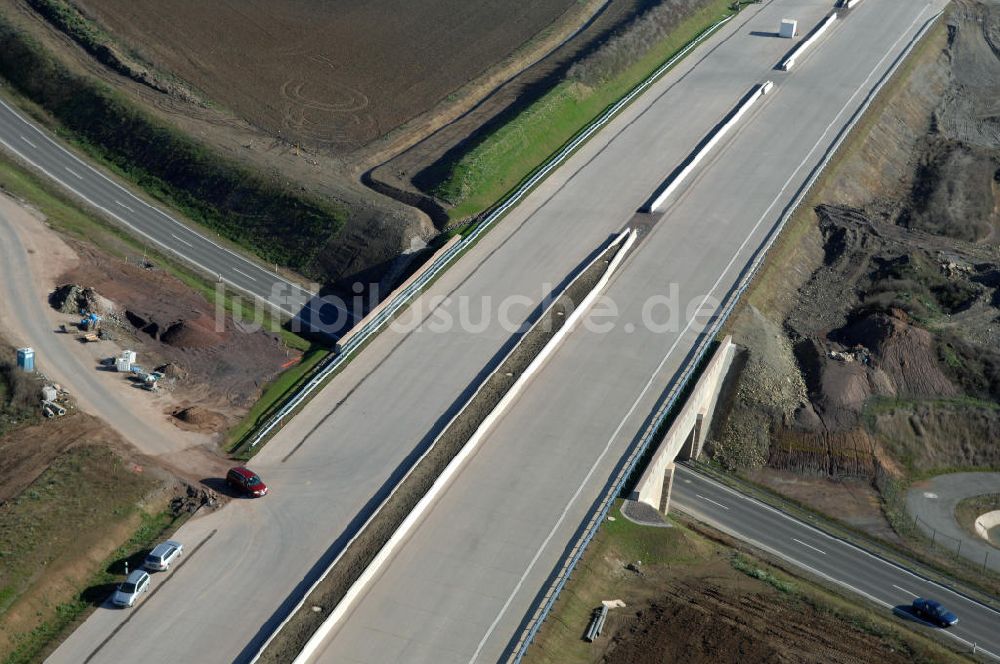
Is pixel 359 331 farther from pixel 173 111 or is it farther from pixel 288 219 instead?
pixel 173 111

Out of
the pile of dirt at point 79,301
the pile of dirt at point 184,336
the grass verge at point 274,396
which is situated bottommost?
the grass verge at point 274,396

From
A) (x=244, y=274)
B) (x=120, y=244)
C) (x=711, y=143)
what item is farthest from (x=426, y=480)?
(x=711, y=143)

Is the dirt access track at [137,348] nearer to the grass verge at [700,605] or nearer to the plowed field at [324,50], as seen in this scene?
the grass verge at [700,605]

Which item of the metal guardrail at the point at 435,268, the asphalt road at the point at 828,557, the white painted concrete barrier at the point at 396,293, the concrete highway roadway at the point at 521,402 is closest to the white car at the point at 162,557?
the concrete highway roadway at the point at 521,402

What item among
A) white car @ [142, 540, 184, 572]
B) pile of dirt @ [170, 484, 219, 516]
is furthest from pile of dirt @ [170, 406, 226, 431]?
white car @ [142, 540, 184, 572]

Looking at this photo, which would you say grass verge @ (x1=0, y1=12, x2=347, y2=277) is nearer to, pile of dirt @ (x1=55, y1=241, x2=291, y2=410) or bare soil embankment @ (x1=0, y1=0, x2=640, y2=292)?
bare soil embankment @ (x1=0, y1=0, x2=640, y2=292)

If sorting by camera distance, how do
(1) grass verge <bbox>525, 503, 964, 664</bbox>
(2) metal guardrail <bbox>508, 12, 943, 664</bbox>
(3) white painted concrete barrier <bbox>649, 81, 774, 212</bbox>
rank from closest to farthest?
(2) metal guardrail <bbox>508, 12, 943, 664</bbox> → (1) grass verge <bbox>525, 503, 964, 664</bbox> → (3) white painted concrete barrier <bbox>649, 81, 774, 212</bbox>
